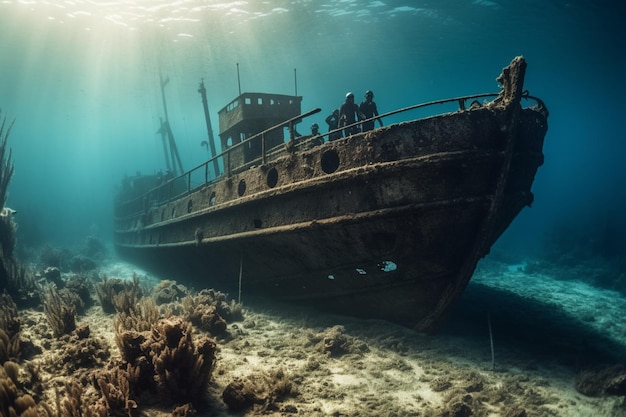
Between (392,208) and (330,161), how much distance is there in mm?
1810

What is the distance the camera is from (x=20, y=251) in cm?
2416

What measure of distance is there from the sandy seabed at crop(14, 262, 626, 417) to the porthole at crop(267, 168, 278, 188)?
3535 millimetres

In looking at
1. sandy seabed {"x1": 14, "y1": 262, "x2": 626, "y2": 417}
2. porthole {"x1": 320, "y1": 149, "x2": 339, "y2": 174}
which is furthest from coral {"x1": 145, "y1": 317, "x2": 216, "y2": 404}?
porthole {"x1": 320, "y1": 149, "x2": 339, "y2": 174}

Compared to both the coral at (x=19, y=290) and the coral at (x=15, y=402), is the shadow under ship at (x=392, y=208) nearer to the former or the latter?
the coral at (x=15, y=402)

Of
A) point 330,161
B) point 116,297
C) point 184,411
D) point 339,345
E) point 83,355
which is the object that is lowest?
point 339,345

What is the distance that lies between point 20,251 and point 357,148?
2889 centimetres

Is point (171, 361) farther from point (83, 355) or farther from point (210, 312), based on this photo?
point (210, 312)

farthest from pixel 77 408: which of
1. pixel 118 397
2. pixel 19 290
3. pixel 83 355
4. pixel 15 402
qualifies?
pixel 19 290

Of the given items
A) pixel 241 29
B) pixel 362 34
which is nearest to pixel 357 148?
pixel 241 29

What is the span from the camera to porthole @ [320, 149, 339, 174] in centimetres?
724

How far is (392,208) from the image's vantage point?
6488mm

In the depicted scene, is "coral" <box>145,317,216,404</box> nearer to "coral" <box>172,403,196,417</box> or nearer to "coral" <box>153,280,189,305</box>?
"coral" <box>172,403,196,417</box>

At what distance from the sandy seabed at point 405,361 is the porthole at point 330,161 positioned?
3488 mm

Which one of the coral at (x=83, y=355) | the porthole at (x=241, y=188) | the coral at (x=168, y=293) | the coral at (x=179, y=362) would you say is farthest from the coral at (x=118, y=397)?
the coral at (x=168, y=293)
